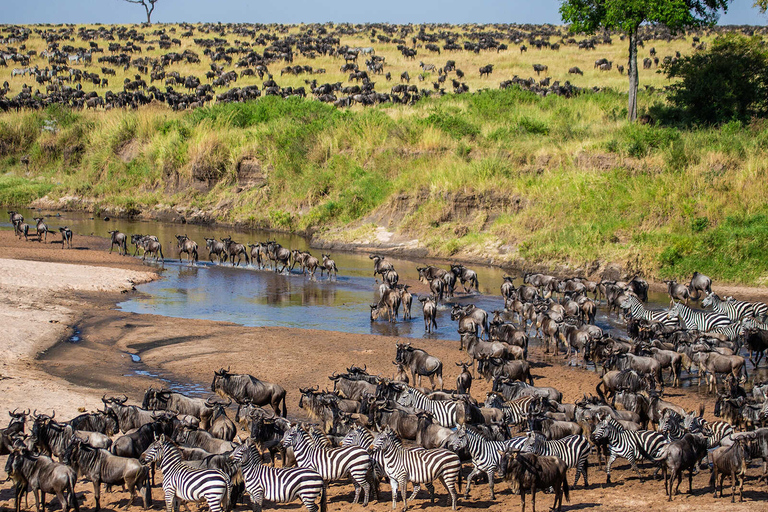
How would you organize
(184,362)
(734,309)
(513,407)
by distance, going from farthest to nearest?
1. (734,309)
2. (184,362)
3. (513,407)

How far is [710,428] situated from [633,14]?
2551cm

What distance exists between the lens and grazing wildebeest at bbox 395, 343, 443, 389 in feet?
49.6

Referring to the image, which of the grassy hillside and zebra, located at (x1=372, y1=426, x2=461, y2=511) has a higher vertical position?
the grassy hillside

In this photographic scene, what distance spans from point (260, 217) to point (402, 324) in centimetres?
1869

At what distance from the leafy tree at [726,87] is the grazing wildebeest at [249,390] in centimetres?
2833

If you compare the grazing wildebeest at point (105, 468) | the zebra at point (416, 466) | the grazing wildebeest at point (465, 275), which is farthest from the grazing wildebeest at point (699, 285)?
the grazing wildebeest at point (105, 468)

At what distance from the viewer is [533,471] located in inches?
375

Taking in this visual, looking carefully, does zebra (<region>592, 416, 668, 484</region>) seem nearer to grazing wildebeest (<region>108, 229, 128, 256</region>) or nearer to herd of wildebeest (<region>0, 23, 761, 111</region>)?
grazing wildebeest (<region>108, 229, 128, 256</region>)

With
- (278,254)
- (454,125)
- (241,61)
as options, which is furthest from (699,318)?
Answer: (241,61)

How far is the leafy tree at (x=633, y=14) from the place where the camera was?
32844 millimetres

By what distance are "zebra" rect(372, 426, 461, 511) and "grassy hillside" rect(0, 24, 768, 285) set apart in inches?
730

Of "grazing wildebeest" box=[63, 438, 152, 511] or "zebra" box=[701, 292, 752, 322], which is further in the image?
"zebra" box=[701, 292, 752, 322]

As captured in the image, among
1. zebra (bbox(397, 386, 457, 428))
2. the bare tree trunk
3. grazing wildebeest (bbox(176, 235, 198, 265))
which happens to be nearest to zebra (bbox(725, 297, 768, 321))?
zebra (bbox(397, 386, 457, 428))

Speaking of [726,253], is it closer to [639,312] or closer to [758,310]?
[758,310]
